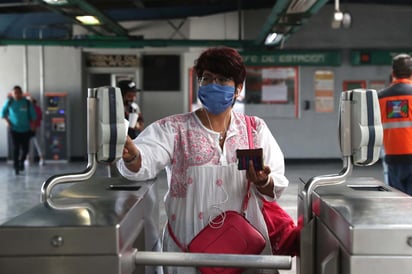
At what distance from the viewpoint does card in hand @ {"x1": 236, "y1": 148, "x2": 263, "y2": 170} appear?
149 centimetres

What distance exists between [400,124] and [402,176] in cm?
35

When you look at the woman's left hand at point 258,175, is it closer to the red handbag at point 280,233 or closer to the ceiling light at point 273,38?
the red handbag at point 280,233

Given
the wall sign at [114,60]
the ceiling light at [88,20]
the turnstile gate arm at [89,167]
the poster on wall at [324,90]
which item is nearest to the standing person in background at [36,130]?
the wall sign at [114,60]

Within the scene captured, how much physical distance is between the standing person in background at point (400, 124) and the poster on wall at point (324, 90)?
20.2 feet

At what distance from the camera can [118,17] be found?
392 inches

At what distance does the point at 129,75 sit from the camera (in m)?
10.3

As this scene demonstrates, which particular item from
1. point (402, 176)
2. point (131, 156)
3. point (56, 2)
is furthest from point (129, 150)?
point (56, 2)

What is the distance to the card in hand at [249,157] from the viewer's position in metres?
1.49

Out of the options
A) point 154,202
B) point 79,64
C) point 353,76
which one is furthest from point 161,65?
point 154,202

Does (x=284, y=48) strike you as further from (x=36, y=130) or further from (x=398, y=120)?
(x=398, y=120)

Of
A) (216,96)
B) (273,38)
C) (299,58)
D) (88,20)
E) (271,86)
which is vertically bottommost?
(216,96)

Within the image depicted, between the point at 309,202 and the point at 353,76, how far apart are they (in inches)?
336

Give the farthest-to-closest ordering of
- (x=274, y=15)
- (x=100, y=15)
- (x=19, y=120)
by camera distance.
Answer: (x=19, y=120), (x=100, y=15), (x=274, y=15)

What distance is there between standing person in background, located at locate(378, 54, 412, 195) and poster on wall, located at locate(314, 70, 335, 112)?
6.15m
